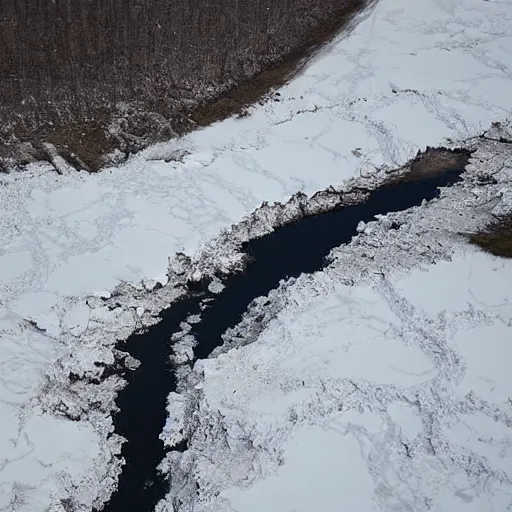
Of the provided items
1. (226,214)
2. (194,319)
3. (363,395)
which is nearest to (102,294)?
(194,319)

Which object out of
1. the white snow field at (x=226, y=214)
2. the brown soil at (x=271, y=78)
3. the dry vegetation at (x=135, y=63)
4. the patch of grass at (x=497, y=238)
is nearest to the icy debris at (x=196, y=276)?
the white snow field at (x=226, y=214)

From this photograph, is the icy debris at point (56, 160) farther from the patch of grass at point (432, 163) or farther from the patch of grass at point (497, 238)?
the patch of grass at point (497, 238)

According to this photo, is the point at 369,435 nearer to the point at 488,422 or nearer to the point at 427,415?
the point at 427,415

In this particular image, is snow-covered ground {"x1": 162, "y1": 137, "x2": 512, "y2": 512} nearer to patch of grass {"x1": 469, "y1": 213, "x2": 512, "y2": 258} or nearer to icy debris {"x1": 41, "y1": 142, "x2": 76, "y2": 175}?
patch of grass {"x1": 469, "y1": 213, "x2": 512, "y2": 258}

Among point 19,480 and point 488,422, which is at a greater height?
point 488,422

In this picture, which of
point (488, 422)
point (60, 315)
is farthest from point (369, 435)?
point (60, 315)
